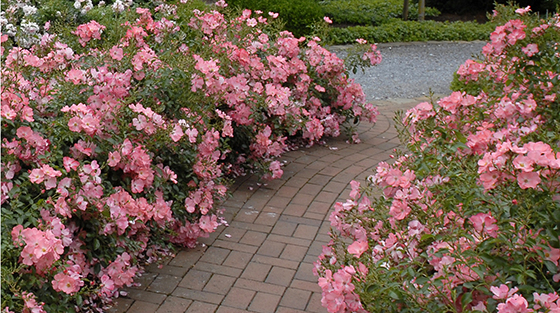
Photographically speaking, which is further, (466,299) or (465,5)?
(465,5)

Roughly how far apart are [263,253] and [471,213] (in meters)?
1.51

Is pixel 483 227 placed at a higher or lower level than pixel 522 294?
higher

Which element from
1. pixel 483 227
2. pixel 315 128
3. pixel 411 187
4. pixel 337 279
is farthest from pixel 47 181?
pixel 315 128

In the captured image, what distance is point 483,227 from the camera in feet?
6.49

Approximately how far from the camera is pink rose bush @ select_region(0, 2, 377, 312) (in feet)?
8.25

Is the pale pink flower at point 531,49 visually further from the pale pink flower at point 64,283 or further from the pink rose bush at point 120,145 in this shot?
the pale pink flower at point 64,283

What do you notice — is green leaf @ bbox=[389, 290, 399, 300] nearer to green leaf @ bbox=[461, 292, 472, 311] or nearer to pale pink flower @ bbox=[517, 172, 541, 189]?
green leaf @ bbox=[461, 292, 472, 311]

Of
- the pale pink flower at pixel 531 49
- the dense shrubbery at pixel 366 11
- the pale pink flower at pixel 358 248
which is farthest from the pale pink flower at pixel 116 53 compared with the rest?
the dense shrubbery at pixel 366 11

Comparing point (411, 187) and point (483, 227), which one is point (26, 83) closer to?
point (411, 187)

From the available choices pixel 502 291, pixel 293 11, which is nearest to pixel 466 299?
pixel 502 291

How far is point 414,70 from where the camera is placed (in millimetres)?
9195

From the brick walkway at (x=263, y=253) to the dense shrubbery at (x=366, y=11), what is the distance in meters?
7.93

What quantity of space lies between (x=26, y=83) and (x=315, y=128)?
7.87 ft

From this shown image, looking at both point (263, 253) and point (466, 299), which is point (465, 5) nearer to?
point (263, 253)
